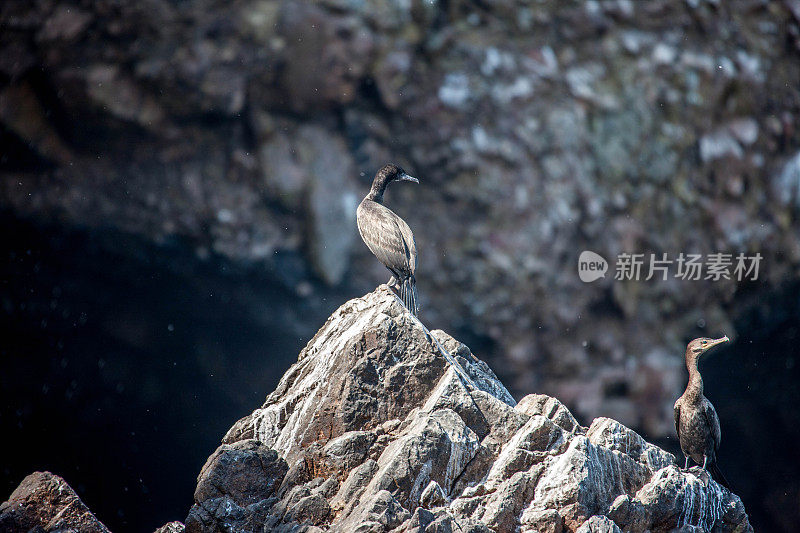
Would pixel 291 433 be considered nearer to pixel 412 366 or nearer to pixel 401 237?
pixel 412 366

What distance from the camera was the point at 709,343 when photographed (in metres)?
5.02

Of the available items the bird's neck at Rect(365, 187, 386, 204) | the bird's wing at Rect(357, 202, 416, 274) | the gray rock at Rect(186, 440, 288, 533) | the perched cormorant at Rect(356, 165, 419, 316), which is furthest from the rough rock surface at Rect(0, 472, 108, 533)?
the bird's neck at Rect(365, 187, 386, 204)

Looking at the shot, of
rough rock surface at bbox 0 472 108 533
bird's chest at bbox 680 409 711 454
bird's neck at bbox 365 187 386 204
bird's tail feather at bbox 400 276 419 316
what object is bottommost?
bird's chest at bbox 680 409 711 454

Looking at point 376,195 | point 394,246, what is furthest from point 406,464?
point 376,195

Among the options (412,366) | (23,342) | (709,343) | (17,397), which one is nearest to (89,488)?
(17,397)

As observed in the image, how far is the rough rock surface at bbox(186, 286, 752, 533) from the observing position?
3059 millimetres

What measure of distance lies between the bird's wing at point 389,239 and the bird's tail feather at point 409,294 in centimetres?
8

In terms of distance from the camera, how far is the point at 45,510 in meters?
3.62

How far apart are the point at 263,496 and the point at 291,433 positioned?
1.30 feet

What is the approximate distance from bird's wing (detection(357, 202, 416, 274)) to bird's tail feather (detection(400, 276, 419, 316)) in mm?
84

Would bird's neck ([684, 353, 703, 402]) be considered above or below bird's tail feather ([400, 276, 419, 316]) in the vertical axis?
below

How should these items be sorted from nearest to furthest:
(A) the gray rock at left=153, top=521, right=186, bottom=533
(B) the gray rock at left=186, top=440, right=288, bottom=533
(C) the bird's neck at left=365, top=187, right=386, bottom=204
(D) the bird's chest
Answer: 1. (B) the gray rock at left=186, top=440, right=288, bottom=533
2. (A) the gray rock at left=153, top=521, right=186, bottom=533
3. (D) the bird's chest
4. (C) the bird's neck at left=365, top=187, right=386, bottom=204

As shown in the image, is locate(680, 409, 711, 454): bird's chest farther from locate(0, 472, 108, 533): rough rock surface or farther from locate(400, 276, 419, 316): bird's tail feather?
locate(0, 472, 108, 533): rough rock surface

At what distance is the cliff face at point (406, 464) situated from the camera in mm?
3070
